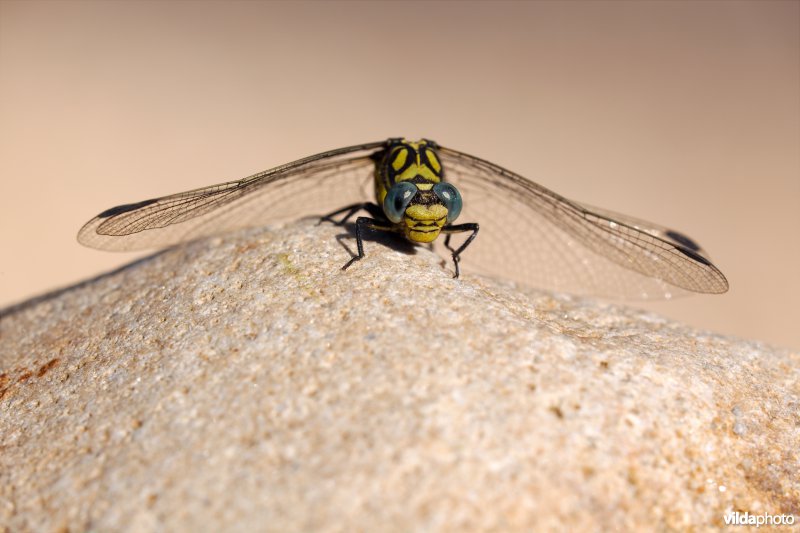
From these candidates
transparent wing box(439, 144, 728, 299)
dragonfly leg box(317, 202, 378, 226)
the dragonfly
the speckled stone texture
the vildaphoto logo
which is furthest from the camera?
dragonfly leg box(317, 202, 378, 226)

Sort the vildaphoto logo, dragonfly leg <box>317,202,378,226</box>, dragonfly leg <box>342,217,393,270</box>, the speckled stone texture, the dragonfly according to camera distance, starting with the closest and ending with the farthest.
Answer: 1. the speckled stone texture
2. the vildaphoto logo
3. dragonfly leg <box>342,217,393,270</box>
4. the dragonfly
5. dragonfly leg <box>317,202,378,226</box>

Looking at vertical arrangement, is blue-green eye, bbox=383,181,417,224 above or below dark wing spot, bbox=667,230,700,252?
above

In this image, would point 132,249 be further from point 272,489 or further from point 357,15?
point 357,15

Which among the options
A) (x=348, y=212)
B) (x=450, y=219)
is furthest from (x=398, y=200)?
(x=348, y=212)

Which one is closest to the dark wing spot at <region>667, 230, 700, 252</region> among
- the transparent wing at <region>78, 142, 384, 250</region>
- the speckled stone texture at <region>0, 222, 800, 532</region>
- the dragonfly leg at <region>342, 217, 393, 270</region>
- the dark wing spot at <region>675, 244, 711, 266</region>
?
the dark wing spot at <region>675, 244, 711, 266</region>

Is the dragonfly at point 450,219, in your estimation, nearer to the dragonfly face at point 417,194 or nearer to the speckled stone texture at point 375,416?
the dragonfly face at point 417,194

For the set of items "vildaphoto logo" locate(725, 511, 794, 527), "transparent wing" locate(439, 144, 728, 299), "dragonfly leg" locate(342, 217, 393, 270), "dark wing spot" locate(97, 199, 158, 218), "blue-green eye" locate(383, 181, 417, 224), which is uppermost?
"dark wing spot" locate(97, 199, 158, 218)

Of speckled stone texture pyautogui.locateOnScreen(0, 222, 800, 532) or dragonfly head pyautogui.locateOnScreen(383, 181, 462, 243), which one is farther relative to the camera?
dragonfly head pyautogui.locateOnScreen(383, 181, 462, 243)

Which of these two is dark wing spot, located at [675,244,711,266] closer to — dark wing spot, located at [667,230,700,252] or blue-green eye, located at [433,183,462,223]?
dark wing spot, located at [667,230,700,252]
